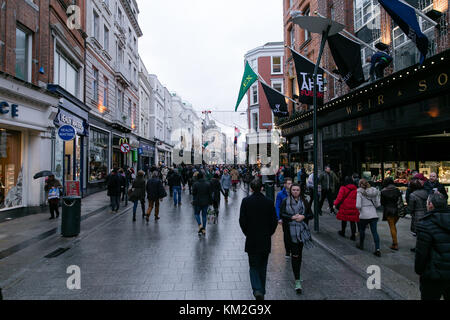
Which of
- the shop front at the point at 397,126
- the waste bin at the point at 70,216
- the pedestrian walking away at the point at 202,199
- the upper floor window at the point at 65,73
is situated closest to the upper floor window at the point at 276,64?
the shop front at the point at 397,126

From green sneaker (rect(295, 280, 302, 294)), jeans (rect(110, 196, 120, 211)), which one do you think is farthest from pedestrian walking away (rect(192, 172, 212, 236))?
jeans (rect(110, 196, 120, 211))

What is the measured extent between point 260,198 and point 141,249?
3.89 metres

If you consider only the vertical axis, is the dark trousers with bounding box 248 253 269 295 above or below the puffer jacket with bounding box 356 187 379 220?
below

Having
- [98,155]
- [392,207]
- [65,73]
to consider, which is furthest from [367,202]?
[98,155]

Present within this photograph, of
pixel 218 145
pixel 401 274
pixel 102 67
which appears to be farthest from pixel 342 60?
pixel 218 145

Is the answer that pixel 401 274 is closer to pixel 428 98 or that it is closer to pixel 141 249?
pixel 141 249

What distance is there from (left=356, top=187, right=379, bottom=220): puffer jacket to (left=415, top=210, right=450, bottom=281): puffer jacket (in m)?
3.39

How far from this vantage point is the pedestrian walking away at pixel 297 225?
4.38 m

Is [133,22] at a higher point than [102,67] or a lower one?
higher

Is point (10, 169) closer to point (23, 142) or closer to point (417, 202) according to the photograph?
point (23, 142)

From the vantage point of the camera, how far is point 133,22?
96.5 feet

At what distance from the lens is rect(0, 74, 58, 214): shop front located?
399 inches

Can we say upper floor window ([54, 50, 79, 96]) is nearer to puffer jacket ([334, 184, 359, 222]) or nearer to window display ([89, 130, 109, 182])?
window display ([89, 130, 109, 182])

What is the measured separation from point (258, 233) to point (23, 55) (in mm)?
12499
